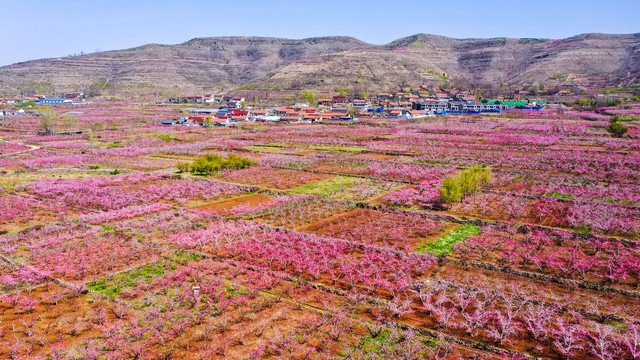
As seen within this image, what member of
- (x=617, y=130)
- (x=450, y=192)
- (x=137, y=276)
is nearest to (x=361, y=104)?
(x=617, y=130)

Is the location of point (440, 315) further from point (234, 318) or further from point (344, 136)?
point (344, 136)

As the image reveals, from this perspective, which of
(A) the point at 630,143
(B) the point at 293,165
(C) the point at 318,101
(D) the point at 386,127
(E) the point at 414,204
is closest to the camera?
(E) the point at 414,204

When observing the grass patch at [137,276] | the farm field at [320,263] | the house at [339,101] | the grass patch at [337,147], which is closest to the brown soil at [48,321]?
the farm field at [320,263]

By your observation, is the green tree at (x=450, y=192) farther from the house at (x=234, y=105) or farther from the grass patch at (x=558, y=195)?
the house at (x=234, y=105)

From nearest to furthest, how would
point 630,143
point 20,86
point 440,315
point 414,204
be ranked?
point 440,315 < point 414,204 < point 630,143 < point 20,86

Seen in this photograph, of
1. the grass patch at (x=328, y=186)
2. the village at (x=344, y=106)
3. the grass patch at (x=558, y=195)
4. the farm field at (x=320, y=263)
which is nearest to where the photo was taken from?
the farm field at (x=320, y=263)

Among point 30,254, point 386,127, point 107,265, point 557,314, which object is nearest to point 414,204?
point 557,314

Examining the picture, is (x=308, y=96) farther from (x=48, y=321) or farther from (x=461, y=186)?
(x=48, y=321)

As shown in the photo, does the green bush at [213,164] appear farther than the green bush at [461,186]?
Yes
